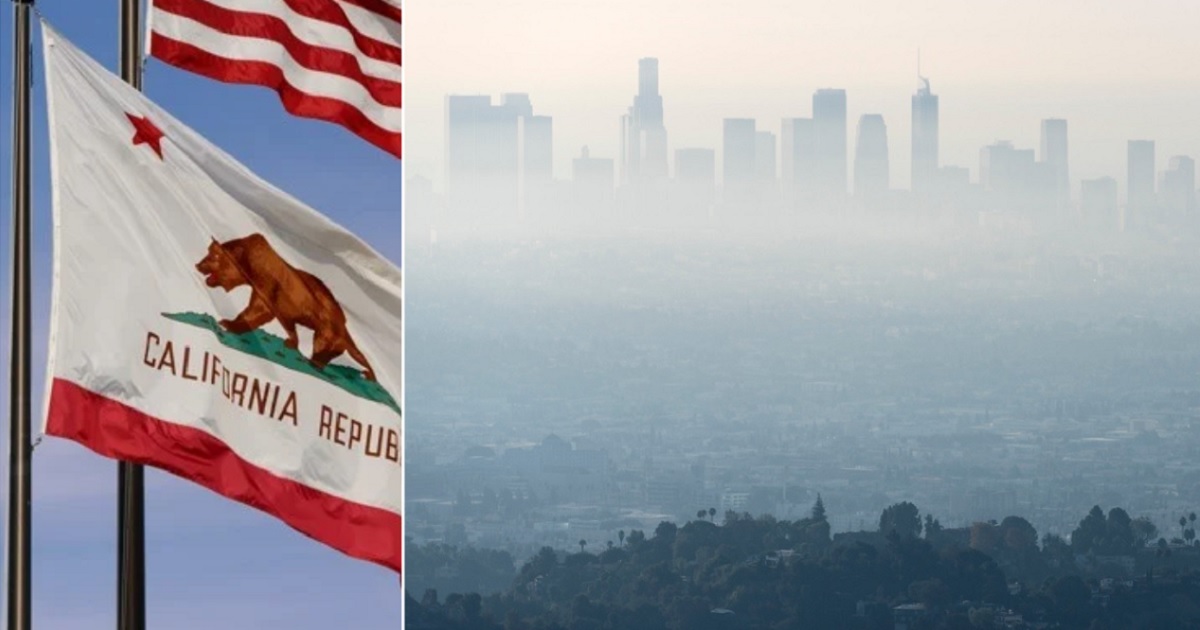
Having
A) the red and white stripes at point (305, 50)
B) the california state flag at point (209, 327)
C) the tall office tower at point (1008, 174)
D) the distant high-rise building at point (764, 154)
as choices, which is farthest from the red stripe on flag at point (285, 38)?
the tall office tower at point (1008, 174)

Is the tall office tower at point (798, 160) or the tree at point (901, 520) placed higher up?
the tall office tower at point (798, 160)

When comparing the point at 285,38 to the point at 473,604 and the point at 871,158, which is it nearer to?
the point at 871,158

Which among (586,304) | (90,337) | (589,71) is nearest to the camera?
(90,337)

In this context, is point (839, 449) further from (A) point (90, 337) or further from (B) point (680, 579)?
(A) point (90, 337)

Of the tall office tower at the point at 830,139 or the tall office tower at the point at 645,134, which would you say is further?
the tall office tower at the point at 645,134

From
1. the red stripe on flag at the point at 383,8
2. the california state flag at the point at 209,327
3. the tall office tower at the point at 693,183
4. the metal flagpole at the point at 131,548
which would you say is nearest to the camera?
the california state flag at the point at 209,327

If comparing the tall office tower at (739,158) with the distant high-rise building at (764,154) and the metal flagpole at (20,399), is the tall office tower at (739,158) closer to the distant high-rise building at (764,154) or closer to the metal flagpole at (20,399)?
the distant high-rise building at (764,154)

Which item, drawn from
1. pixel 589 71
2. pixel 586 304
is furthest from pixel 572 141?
pixel 586 304

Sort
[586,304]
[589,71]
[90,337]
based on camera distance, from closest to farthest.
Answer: [90,337], [589,71], [586,304]
